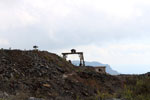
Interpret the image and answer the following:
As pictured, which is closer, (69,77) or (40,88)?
(40,88)

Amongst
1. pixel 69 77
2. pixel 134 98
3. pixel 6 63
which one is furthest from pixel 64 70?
pixel 134 98

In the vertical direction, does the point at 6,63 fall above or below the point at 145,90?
above

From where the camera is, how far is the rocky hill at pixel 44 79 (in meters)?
14.3

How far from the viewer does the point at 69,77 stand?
18.5 meters

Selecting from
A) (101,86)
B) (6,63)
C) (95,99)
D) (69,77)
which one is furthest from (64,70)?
(95,99)

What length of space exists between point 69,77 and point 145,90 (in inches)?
374

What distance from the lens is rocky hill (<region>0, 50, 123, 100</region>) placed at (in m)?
14.3

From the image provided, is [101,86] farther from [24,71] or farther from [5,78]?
[5,78]

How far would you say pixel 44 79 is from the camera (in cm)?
1677

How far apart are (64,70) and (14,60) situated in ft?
14.6

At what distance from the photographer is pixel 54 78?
17594mm

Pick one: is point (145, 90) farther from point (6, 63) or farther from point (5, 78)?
point (6, 63)

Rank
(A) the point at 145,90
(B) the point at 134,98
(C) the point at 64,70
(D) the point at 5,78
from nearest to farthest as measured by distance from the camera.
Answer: (B) the point at 134,98, (A) the point at 145,90, (D) the point at 5,78, (C) the point at 64,70

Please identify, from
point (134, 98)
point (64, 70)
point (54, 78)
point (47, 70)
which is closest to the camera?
point (134, 98)
